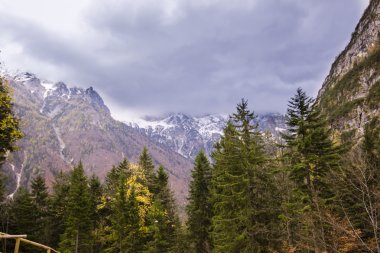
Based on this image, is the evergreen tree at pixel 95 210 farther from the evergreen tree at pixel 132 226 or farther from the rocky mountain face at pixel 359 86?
the rocky mountain face at pixel 359 86

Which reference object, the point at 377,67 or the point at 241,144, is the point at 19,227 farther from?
the point at 377,67

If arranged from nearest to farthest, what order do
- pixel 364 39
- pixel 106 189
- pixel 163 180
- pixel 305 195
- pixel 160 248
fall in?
1. pixel 305 195
2. pixel 160 248
3. pixel 163 180
4. pixel 106 189
5. pixel 364 39

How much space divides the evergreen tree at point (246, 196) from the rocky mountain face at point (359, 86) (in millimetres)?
77620

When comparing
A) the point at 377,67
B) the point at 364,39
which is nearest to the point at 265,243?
Result: the point at 377,67

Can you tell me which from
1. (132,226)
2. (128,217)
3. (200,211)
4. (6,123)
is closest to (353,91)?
(200,211)

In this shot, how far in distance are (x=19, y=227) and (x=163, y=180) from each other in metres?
18.3

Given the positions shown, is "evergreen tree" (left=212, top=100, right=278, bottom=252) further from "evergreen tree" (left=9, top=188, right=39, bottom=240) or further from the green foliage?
the green foliage

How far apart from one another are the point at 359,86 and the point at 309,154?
420ft

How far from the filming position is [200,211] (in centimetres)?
3344

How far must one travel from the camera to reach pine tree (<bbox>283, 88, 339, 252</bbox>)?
2158cm

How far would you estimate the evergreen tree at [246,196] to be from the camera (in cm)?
2262

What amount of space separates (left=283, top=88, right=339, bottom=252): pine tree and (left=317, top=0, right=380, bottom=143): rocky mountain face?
77.6 metres

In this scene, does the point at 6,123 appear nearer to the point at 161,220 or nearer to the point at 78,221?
the point at 78,221

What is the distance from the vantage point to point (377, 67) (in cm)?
12206
